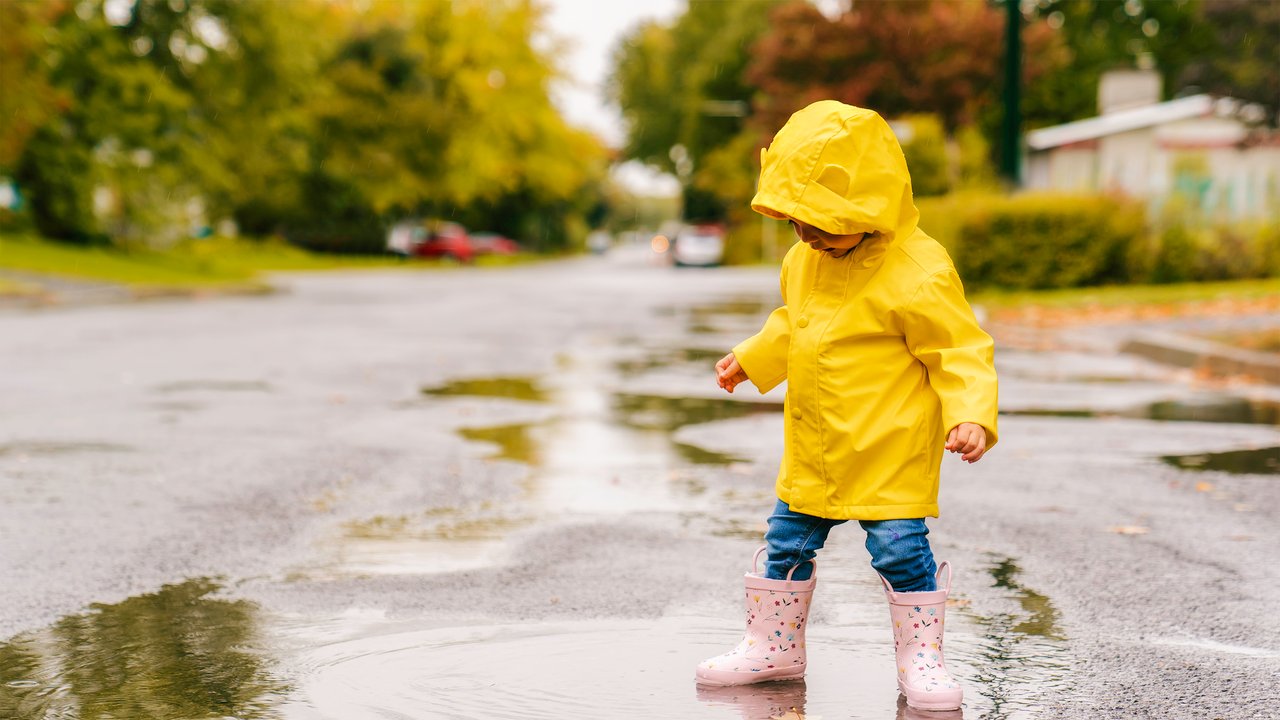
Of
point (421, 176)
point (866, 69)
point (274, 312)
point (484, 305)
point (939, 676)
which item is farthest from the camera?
point (421, 176)

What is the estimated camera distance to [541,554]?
586cm

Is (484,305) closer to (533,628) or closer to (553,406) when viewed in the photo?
(553,406)

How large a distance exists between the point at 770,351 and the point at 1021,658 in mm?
1103

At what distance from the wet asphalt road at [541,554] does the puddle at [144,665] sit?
1cm

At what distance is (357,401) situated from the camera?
11.0 m

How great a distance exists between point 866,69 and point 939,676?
159 ft

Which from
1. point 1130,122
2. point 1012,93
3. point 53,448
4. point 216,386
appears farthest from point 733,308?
point 1130,122

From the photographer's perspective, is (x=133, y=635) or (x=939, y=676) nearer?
(x=939, y=676)

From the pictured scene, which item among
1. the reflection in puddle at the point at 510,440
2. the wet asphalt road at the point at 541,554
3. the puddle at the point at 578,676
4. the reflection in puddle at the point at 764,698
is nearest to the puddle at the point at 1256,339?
the wet asphalt road at the point at 541,554

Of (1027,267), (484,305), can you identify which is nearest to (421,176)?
(484,305)

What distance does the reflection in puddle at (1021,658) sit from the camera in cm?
404

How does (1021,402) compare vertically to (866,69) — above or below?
below

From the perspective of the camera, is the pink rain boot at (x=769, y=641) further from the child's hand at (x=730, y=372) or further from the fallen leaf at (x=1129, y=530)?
the fallen leaf at (x=1129, y=530)

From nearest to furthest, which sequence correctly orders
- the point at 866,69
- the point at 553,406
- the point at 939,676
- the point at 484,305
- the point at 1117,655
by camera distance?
the point at 939,676
the point at 1117,655
the point at 553,406
the point at 484,305
the point at 866,69
